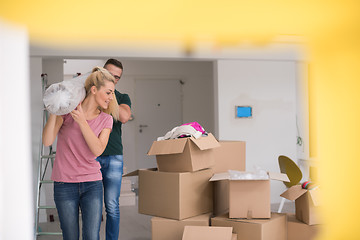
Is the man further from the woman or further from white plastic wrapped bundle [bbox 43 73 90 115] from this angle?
white plastic wrapped bundle [bbox 43 73 90 115]

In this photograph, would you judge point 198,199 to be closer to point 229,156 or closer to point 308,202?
point 229,156

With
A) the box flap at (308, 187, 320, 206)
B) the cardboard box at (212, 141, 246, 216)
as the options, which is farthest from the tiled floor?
the box flap at (308, 187, 320, 206)

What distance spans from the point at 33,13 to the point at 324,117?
98cm

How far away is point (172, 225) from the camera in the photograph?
2.86 m

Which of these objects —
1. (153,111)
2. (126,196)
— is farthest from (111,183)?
(153,111)

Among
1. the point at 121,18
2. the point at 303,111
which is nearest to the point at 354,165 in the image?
the point at 121,18

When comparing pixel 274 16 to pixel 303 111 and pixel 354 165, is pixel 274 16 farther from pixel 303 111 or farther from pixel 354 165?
pixel 303 111

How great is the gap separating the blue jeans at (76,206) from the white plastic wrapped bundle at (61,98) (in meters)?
0.34

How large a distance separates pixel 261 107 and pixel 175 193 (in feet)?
9.20

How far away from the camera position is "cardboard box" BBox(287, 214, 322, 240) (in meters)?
2.86

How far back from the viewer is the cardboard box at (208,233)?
8.61ft

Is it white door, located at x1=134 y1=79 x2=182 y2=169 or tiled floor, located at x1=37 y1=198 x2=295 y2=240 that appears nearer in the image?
tiled floor, located at x1=37 y1=198 x2=295 y2=240

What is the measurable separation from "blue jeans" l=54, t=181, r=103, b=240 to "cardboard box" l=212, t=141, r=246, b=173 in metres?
1.38

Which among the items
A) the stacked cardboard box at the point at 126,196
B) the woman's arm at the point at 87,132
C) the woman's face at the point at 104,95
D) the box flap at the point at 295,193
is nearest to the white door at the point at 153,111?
the stacked cardboard box at the point at 126,196
